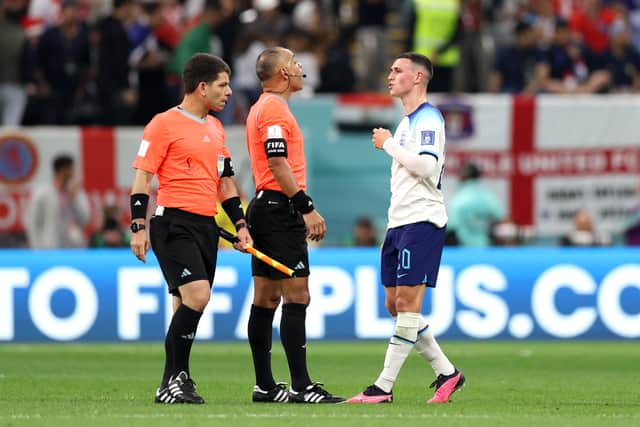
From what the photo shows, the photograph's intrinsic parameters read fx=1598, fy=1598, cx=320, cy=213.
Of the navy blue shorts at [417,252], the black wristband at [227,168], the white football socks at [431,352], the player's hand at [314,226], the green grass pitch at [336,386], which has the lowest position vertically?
the green grass pitch at [336,386]

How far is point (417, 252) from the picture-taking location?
10602mm

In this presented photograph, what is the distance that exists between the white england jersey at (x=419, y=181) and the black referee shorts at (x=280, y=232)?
2.15 ft

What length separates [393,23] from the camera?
21.6 meters

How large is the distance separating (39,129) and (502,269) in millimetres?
6021

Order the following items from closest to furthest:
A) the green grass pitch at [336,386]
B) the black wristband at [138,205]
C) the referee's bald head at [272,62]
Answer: the green grass pitch at [336,386], the black wristband at [138,205], the referee's bald head at [272,62]

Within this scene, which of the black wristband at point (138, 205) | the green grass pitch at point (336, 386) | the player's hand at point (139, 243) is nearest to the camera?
the green grass pitch at point (336, 386)

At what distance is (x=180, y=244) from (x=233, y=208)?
55cm

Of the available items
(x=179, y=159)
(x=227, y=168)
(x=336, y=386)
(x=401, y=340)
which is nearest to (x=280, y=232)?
(x=227, y=168)

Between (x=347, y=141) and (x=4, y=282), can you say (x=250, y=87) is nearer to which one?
(x=347, y=141)

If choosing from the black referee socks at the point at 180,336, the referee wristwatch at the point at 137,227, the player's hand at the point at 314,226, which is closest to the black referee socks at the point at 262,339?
the black referee socks at the point at 180,336

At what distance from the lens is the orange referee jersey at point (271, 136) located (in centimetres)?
1070

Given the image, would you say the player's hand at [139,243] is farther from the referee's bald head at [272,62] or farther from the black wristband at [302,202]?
the referee's bald head at [272,62]

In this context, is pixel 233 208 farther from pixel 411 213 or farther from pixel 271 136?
pixel 411 213

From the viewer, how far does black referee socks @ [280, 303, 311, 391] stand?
1084 cm
